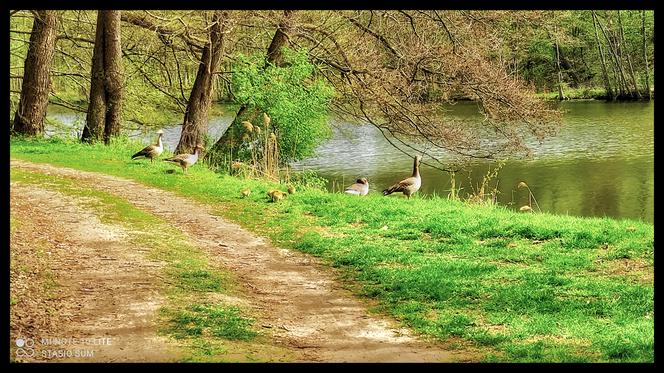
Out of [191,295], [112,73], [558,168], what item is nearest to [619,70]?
[558,168]

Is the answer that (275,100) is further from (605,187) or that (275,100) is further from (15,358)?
(15,358)

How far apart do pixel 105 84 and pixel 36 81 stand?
2.09 m

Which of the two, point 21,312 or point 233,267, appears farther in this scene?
point 233,267

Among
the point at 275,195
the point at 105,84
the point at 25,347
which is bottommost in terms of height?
the point at 25,347

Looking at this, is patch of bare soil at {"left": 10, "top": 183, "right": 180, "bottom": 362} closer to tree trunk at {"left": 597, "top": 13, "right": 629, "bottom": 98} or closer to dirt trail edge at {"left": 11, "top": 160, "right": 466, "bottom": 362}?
dirt trail edge at {"left": 11, "top": 160, "right": 466, "bottom": 362}

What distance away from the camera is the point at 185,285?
881cm

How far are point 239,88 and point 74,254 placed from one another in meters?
11.0

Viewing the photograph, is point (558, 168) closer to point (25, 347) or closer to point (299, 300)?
point (299, 300)

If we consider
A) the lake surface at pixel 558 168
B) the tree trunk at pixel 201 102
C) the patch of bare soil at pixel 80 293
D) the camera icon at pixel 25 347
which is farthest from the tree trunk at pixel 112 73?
the camera icon at pixel 25 347

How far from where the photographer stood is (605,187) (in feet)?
76.3

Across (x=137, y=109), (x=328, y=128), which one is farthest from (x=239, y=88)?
(x=137, y=109)

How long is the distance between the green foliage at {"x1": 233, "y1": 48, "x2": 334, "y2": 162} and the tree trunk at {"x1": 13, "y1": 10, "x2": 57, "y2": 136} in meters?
5.55

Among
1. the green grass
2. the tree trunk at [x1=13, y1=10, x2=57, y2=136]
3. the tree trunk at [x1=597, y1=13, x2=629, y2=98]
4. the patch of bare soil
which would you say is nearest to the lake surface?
the tree trunk at [x1=13, y1=10, x2=57, y2=136]
